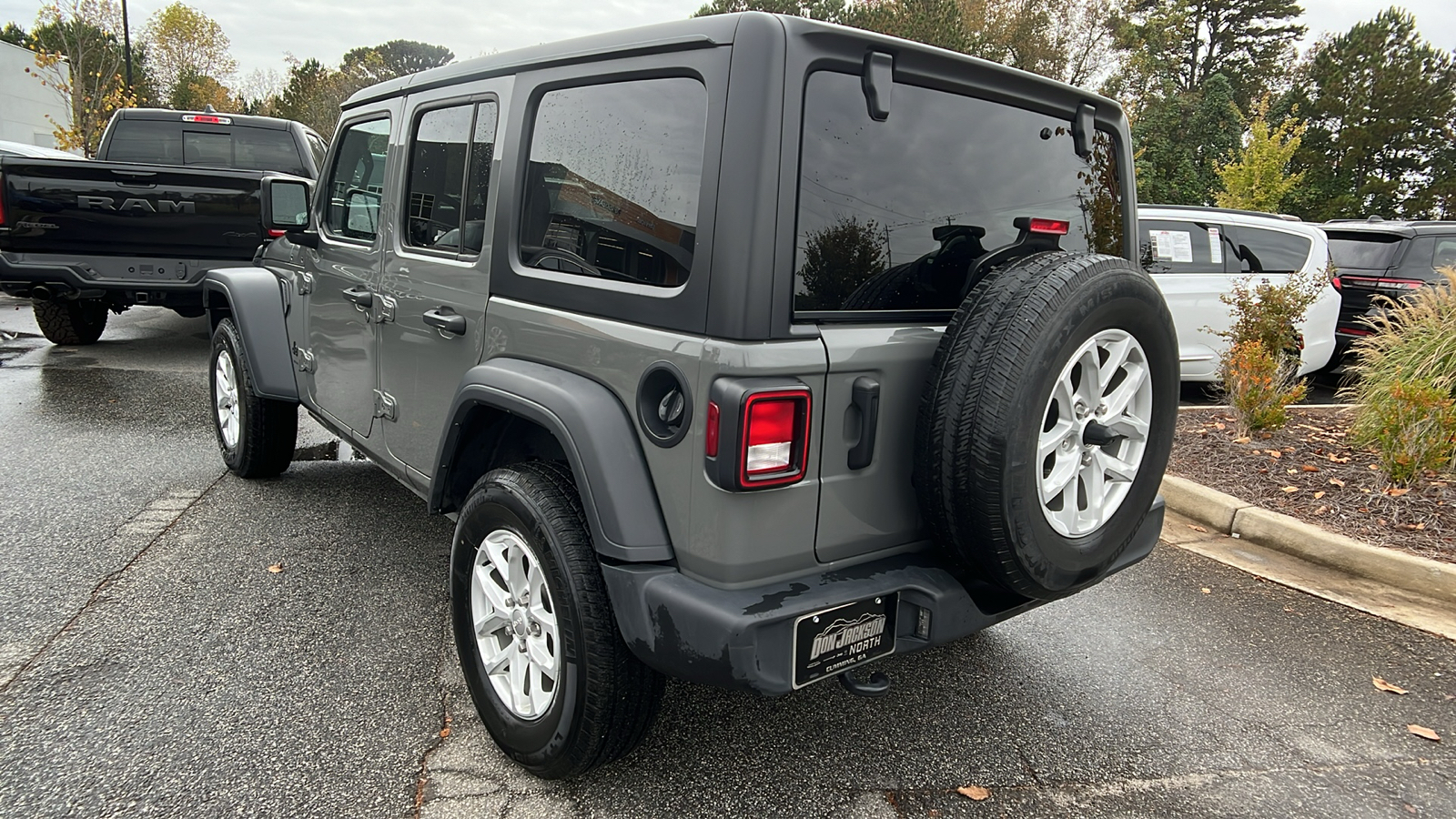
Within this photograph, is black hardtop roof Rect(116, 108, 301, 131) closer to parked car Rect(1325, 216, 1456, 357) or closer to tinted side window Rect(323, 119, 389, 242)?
tinted side window Rect(323, 119, 389, 242)

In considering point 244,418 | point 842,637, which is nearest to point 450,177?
point 842,637

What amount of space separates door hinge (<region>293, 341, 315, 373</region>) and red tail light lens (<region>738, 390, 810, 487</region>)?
294 centimetres

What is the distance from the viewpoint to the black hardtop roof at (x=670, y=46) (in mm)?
2080

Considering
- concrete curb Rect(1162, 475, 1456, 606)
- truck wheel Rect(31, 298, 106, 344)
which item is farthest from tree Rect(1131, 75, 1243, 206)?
truck wheel Rect(31, 298, 106, 344)

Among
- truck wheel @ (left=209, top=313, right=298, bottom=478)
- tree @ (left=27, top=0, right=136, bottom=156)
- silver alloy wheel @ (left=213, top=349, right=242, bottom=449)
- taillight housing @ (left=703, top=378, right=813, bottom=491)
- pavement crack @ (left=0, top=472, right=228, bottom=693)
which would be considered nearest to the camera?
taillight housing @ (left=703, top=378, right=813, bottom=491)

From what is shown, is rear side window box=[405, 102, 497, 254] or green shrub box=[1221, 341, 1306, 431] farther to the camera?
green shrub box=[1221, 341, 1306, 431]

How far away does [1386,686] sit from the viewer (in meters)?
3.30

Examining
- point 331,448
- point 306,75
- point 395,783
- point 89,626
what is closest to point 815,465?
point 395,783

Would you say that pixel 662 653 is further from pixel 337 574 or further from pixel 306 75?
pixel 306 75

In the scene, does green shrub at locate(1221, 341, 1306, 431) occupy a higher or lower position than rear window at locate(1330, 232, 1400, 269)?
lower

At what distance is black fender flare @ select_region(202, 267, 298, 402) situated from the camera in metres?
4.48

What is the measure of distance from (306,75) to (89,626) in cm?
5459

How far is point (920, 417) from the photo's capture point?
225cm

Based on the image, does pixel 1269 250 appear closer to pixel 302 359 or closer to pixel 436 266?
pixel 436 266
